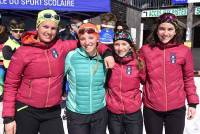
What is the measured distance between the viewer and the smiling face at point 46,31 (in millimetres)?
3402

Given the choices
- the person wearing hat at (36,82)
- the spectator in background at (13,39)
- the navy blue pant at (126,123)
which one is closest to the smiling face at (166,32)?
the navy blue pant at (126,123)

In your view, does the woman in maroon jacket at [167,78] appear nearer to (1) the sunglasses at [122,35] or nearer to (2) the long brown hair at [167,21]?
(2) the long brown hair at [167,21]

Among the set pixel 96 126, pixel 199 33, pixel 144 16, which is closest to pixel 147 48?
pixel 96 126

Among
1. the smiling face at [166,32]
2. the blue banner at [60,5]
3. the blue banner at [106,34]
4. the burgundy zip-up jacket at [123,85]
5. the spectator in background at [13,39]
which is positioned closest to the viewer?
the smiling face at [166,32]

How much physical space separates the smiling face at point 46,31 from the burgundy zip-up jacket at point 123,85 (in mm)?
785

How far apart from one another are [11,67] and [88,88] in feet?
2.42

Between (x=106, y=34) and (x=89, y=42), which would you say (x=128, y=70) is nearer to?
(x=89, y=42)

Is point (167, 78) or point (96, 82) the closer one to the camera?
point (96, 82)

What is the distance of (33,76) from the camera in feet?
11.2

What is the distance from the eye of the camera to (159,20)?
12.6 ft

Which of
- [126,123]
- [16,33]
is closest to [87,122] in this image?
[126,123]

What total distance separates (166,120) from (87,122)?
83 centimetres

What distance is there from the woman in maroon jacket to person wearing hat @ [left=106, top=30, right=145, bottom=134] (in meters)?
0.10

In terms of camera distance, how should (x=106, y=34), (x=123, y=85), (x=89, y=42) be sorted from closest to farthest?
(x=89, y=42) → (x=123, y=85) → (x=106, y=34)
